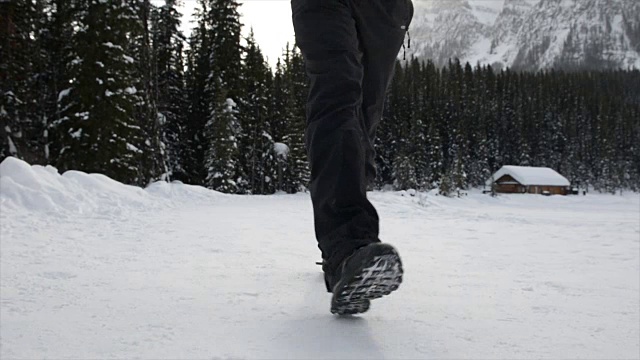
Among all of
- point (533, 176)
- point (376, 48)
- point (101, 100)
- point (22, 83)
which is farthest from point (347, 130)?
point (533, 176)

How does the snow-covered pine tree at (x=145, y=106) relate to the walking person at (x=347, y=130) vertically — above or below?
above

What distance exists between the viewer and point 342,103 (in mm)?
1433

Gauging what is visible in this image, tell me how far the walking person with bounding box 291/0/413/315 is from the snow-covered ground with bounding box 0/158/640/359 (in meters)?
0.17

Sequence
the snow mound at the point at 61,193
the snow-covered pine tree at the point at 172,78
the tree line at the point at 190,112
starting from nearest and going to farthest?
the snow mound at the point at 61,193 < the tree line at the point at 190,112 < the snow-covered pine tree at the point at 172,78

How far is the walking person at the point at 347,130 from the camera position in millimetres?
1251

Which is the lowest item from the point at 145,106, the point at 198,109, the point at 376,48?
the point at 376,48

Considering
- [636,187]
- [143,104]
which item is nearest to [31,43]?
[143,104]

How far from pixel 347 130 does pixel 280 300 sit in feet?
2.17

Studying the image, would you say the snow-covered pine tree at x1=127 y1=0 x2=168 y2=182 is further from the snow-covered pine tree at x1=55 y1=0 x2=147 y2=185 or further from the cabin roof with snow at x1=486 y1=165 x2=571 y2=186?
the cabin roof with snow at x1=486 y1=165 x2=571 y2=186

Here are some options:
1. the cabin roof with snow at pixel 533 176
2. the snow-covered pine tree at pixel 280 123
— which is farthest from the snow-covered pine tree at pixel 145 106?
the cabin roof with snow at pixel 533 176

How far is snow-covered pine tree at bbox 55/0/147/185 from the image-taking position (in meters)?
17.5

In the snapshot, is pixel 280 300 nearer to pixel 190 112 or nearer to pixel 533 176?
pixel 190 112

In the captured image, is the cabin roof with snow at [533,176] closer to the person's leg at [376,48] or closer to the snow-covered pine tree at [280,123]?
the snow-covered pine tree at [280,123]

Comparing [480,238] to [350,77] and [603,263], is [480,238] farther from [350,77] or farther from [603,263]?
[350,77]
